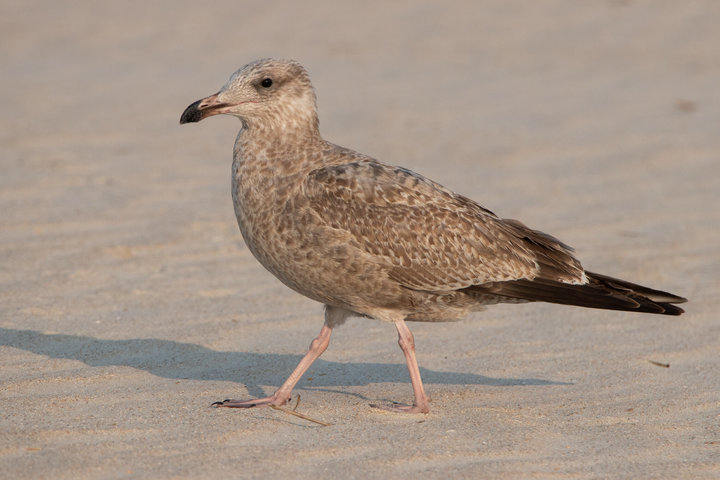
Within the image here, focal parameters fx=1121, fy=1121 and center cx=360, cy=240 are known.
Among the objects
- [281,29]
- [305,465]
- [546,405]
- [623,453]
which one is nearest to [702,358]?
[546,405]

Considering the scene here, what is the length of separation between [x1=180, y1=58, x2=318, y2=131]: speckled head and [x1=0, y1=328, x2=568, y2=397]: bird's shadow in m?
1.60

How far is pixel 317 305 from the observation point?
8.66 metres

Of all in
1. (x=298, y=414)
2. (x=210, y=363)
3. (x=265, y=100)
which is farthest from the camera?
(x=210, y=363)

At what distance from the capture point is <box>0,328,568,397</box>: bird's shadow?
23.2ft

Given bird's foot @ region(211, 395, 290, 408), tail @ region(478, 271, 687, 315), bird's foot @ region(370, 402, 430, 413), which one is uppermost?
tail @ region(478, 271, 687, 315)

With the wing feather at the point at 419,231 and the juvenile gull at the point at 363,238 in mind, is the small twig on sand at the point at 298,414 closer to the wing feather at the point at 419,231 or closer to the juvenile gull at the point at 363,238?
the juvenile gull at the point at 363,238

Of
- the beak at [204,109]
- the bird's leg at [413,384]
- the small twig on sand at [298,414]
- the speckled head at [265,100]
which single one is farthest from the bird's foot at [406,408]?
the beak at [204,109]

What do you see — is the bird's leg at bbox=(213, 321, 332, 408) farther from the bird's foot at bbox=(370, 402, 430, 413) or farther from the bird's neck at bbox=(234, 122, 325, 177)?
the bird's neck at bbox=(234, 122, 325, 177)

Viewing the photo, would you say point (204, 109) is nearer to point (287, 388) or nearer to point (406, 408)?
point (287, 388)

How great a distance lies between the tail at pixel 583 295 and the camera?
6457mm

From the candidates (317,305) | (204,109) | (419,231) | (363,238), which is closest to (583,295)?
(419,231)

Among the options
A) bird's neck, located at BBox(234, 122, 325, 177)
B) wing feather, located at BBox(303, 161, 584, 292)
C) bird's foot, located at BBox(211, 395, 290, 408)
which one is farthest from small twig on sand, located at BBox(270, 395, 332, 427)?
bird's neck, located at BBox(234, 122, 325, 177)

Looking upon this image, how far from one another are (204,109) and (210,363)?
1.74 metres

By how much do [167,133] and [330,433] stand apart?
7405mm
